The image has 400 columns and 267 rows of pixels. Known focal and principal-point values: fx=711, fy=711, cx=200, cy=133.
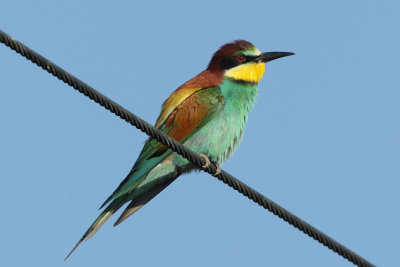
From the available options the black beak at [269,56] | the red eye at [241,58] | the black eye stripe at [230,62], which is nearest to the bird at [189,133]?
the black eye stripe at [230,62]

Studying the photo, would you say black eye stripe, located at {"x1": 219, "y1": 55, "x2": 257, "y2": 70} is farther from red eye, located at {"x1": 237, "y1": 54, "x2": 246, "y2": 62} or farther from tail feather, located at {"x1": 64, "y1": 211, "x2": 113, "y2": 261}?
tail feather, located at {"x1": 64, "y1": 211, "x2": 113, "y2": 261}

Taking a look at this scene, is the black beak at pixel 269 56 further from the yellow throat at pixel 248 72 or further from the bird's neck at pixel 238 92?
the bird's neck at pixel 238 92

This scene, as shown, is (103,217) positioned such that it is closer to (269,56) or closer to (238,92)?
(238,92)

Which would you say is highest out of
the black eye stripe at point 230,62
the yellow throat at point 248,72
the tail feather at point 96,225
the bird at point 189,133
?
the black eye stripe at point 230,62

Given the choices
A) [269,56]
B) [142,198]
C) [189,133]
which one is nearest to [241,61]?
[269,56]

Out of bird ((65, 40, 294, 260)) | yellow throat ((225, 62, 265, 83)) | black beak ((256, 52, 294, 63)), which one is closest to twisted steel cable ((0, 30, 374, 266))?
bird ((65, 40, 294, 260))

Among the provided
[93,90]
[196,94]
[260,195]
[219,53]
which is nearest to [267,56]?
[219,53]
